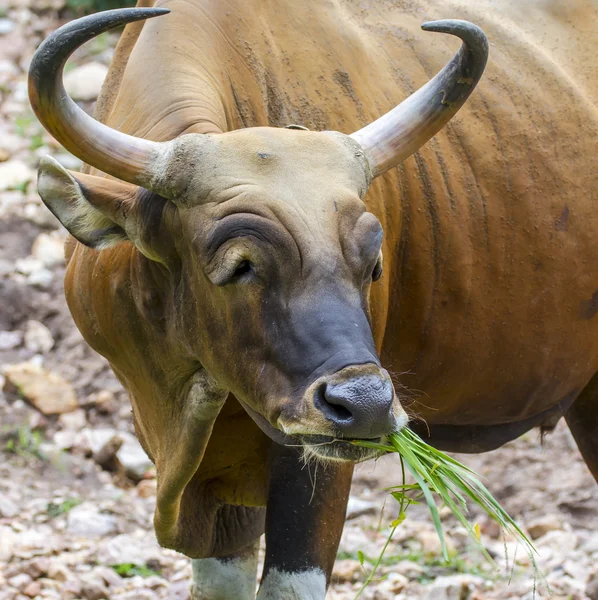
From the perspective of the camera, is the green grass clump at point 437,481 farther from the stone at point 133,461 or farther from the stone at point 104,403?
the stone at point 104,403

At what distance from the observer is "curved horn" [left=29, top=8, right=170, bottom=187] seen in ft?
12.8

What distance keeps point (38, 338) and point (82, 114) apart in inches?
203

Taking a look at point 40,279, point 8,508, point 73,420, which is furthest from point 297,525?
point 40,279

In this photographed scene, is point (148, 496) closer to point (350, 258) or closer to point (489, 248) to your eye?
point (489, 248)

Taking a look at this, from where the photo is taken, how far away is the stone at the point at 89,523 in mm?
7152

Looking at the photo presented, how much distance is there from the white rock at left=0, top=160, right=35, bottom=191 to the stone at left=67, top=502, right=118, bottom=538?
3818 millimetres

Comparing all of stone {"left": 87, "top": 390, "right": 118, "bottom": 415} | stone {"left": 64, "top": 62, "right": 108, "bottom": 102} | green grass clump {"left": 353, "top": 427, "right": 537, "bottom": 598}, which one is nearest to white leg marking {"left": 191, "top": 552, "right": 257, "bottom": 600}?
green grass clump {"left": 353, "top": 427, "right": 537, "bottom": 598}

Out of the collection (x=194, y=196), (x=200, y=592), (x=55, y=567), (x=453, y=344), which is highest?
→ (x=194, y=196)

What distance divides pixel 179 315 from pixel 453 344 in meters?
1.56

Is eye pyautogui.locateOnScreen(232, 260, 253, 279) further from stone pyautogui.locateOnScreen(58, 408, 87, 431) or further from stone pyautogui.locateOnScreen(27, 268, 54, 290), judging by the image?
stone pyautogui.locateOnScreen(27, 268, 54, 290)

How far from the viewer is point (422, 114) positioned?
14.4 feet

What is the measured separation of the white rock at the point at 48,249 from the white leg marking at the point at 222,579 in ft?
14.8

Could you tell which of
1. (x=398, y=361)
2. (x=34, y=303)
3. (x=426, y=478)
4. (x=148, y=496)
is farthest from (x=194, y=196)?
(x=34, y=303)

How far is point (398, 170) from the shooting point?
5160mm
